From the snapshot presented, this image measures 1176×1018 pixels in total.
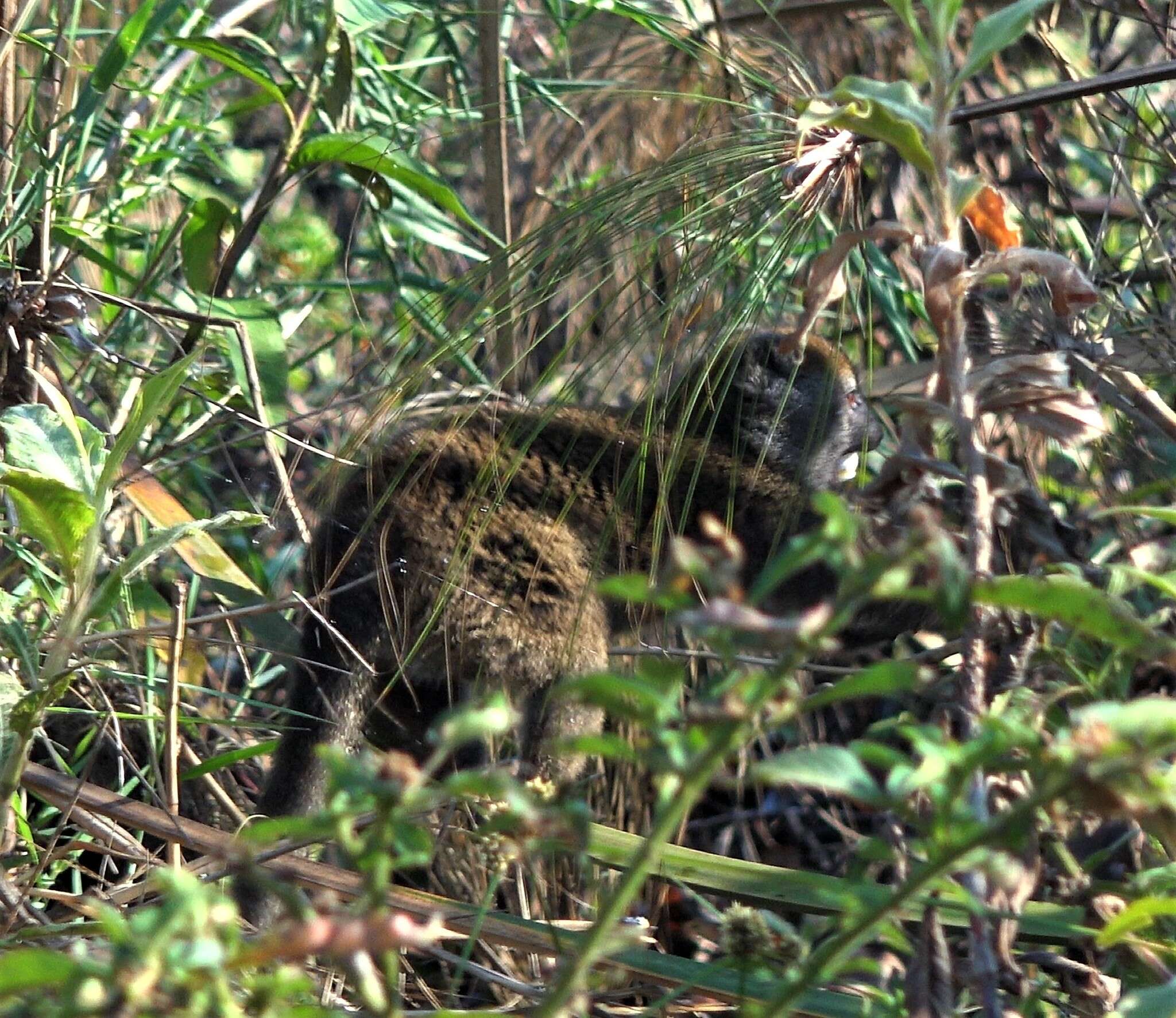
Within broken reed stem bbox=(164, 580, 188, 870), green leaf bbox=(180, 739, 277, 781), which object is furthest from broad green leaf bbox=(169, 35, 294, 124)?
green leaf bbox=(180, 739, 277, 781)

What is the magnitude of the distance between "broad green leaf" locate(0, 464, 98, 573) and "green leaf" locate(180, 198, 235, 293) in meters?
1.04

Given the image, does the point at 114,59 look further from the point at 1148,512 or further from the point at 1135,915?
the point at 1135,915

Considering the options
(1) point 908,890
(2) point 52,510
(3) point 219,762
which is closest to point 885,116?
(1) point 908,890

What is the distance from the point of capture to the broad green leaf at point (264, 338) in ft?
7.85

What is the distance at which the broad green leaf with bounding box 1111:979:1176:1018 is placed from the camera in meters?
0.91

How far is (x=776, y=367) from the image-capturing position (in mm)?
3316

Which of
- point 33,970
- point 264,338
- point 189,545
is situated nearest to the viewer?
point 33,970

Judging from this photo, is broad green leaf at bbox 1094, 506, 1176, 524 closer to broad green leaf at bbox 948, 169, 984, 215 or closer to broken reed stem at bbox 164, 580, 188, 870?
broad green leaf at bbox 948, 169, 984, 215

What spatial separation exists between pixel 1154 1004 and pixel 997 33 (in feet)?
2.68

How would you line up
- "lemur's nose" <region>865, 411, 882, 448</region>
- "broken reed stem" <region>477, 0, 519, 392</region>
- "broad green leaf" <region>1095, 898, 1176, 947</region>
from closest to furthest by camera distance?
"broad green leaf" <region>1095, 898, 1176, 947</region> < "broken reed stem" <region>477, 0, 519, 392</region> < "lemur's nose" <region>865, 411, 882, 448</region>

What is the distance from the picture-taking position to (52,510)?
153cm

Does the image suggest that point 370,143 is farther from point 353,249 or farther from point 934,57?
point 934,57

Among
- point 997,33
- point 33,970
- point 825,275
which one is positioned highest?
point 997,33

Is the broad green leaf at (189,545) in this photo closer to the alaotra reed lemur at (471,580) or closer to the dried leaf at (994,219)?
the alaotra reed lemur at (471,580)
